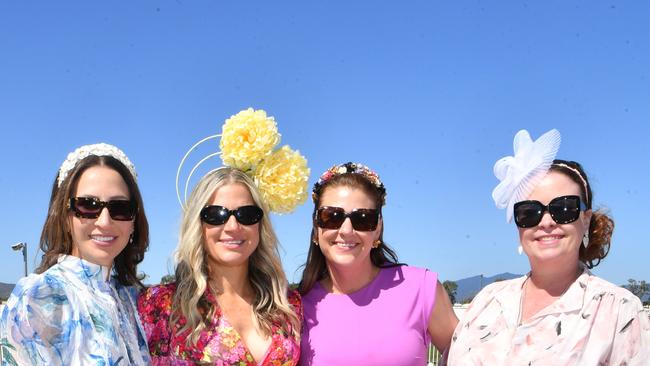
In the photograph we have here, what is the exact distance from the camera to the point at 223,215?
4465 millimetres

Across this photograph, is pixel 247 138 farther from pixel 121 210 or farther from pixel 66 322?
pixel 66 322

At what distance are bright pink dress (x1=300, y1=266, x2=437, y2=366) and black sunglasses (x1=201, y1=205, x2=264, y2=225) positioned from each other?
79cm

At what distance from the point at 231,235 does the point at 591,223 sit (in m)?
2.26

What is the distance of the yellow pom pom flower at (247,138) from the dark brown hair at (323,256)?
51 centimetres

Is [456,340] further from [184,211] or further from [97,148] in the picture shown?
[97,148]

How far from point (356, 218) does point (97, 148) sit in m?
1.77

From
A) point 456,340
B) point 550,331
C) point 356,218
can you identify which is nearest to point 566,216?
point 550,331

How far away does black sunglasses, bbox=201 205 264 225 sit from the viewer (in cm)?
446

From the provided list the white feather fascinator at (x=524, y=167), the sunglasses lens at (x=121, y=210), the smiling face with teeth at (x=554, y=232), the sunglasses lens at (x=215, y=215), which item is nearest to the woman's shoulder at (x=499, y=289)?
the smiling face with teeth at (x=554, y=232)

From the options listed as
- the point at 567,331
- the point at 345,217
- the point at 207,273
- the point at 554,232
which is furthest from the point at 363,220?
the point at 567,331

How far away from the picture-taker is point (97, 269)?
3838mm

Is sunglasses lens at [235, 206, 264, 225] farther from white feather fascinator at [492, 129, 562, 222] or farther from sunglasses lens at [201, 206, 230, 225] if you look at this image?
white feather fascinator at [492, 129, 562, 222]

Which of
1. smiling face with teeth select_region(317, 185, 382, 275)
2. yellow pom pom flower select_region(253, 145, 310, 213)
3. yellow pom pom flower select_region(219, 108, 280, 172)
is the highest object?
yellow pom pom flower select_region(219, 108, 280, 172)

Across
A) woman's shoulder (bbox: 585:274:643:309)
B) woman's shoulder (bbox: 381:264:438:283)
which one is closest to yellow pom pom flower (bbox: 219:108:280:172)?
woman's shoulder (bbox: 381:264:438:283)
